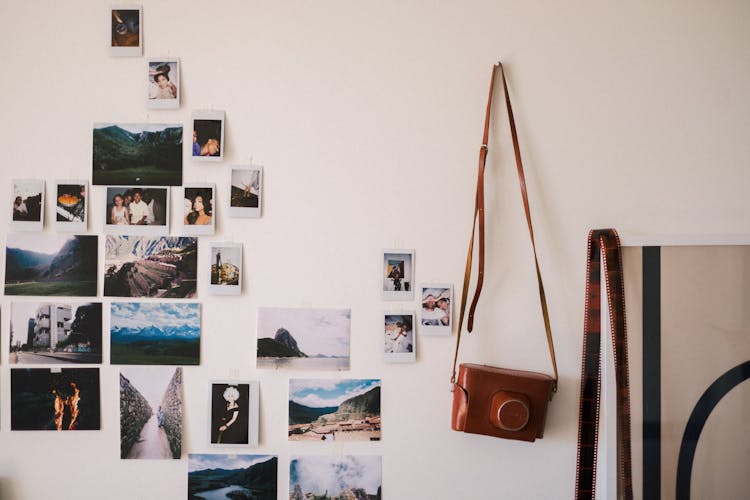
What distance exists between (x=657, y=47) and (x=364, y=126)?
2.67ft

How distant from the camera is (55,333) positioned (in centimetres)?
136

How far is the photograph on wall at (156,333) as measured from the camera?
1.36 m

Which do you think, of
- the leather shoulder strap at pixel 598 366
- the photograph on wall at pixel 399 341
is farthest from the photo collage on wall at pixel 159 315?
the leather shoulder strap at pixel 598 366

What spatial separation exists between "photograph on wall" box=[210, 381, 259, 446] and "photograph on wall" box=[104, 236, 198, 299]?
0.28 metres

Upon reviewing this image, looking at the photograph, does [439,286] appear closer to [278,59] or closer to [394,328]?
[394,328]

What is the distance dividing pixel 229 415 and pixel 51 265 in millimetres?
628

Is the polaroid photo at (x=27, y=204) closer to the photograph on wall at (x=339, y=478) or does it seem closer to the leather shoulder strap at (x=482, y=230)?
the photograph on wall at (x=339, y=478)

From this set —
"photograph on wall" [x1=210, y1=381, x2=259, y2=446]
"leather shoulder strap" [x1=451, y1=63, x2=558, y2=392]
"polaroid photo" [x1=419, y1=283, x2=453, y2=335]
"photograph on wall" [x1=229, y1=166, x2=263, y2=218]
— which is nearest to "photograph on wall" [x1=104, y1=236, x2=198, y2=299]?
"photograph on wall" [x1=229, y1=166, x2=263, y2=218]

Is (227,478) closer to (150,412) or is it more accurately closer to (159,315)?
(150,412)

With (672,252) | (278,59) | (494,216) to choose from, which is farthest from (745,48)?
(278,59)

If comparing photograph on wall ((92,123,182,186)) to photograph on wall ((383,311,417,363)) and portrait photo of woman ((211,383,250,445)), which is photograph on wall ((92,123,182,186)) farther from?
photograph on wall ((383,311,417,363))

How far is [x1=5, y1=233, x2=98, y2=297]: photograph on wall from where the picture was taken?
1363mm

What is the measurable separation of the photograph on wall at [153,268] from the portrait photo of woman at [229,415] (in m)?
0.28

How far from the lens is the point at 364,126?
1.37 meters
